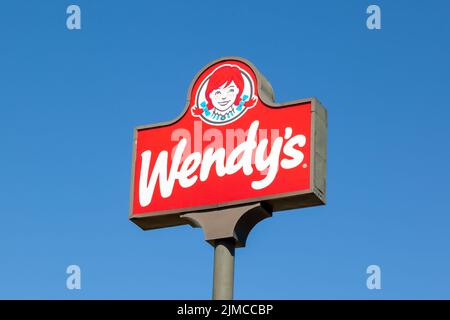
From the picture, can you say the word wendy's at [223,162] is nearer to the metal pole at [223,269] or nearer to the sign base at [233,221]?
the sign base at [233,221]

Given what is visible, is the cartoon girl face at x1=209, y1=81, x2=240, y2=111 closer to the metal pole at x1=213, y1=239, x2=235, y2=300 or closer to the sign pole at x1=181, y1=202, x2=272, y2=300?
the sign pole at x1=181, y1=202, x2=272, y2=300

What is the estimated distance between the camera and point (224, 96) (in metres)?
24.1

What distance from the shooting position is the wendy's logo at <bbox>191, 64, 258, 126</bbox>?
2392 cm

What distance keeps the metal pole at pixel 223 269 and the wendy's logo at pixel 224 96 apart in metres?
2.15

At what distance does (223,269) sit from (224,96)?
10.3ft

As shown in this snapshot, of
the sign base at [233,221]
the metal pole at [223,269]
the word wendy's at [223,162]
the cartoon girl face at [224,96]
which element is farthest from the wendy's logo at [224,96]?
the metal pole at [223,269]

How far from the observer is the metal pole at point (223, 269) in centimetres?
2253

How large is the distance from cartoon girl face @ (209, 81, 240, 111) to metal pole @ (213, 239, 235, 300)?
2430mm

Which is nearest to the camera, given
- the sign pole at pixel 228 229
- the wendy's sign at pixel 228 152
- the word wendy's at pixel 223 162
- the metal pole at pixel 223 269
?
the metal pole at pixel 223 269

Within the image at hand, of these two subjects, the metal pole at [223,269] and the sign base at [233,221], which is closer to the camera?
the metal pole at [223,269]

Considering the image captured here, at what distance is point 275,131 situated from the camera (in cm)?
2336

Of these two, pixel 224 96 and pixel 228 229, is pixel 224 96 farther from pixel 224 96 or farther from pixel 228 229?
pixel 228 229
